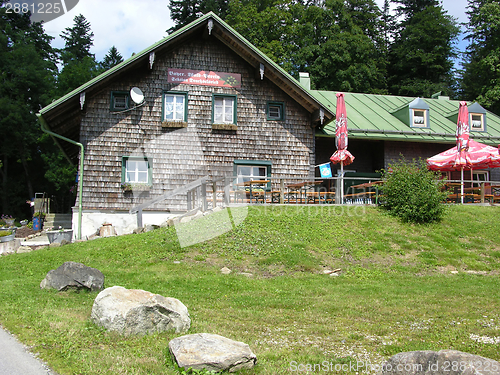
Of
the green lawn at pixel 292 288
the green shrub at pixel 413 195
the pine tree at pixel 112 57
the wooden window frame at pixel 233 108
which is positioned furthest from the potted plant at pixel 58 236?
the pine tree at pixel 112 57

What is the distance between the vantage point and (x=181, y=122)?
18.4 metres

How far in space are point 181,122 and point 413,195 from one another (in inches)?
383

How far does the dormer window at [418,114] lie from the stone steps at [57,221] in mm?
20432

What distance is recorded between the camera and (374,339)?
6.13 m

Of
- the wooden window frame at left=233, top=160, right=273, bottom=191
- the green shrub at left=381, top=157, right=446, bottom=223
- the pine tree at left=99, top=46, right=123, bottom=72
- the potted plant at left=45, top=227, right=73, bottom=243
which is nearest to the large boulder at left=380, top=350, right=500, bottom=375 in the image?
the green shrub at left=381, top=157, right=446, bottom=223

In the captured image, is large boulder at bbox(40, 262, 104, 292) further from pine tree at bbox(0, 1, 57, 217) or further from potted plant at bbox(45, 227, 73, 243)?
pine tree at bbox(0, 1, 57, 217)

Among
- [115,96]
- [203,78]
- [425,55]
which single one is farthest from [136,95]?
[425,55]

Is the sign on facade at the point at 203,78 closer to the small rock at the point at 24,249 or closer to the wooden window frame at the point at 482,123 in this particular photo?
the small rock at the point at 24,249

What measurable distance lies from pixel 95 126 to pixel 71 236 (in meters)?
4.61

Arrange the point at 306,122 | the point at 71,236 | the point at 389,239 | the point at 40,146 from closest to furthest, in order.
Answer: the point at 389,239, the point at 71,236, the point at 306,122, the point at 40,146

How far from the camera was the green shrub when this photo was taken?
14.8m

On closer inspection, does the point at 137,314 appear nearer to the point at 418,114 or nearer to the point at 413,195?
the point at 413,195

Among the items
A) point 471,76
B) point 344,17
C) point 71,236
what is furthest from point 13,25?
point 471,76

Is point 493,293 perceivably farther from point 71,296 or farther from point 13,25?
point 13,25
